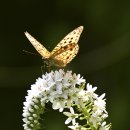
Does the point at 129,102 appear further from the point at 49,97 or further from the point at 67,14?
the point at 49,97

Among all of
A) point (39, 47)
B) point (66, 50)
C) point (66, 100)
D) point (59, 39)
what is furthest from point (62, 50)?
point (59, 39)

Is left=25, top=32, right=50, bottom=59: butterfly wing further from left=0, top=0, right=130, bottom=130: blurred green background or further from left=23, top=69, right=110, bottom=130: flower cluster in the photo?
left=0, top=0, right=130, bottom=130: blurred green background

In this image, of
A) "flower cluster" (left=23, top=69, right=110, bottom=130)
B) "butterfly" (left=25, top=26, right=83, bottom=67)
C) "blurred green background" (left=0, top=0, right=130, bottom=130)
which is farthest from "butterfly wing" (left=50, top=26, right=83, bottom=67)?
"blurred green background" (left=0, top=0, right=130, bottom=130)

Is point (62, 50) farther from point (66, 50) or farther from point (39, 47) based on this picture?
point (39, 47)

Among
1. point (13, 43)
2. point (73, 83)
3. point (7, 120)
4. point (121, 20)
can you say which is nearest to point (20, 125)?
point (7, 120)

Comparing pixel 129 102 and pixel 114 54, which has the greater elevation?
pixel 114 54

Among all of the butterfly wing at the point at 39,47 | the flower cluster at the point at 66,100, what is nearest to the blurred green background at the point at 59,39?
the butterfly wing at the point at 39,47
